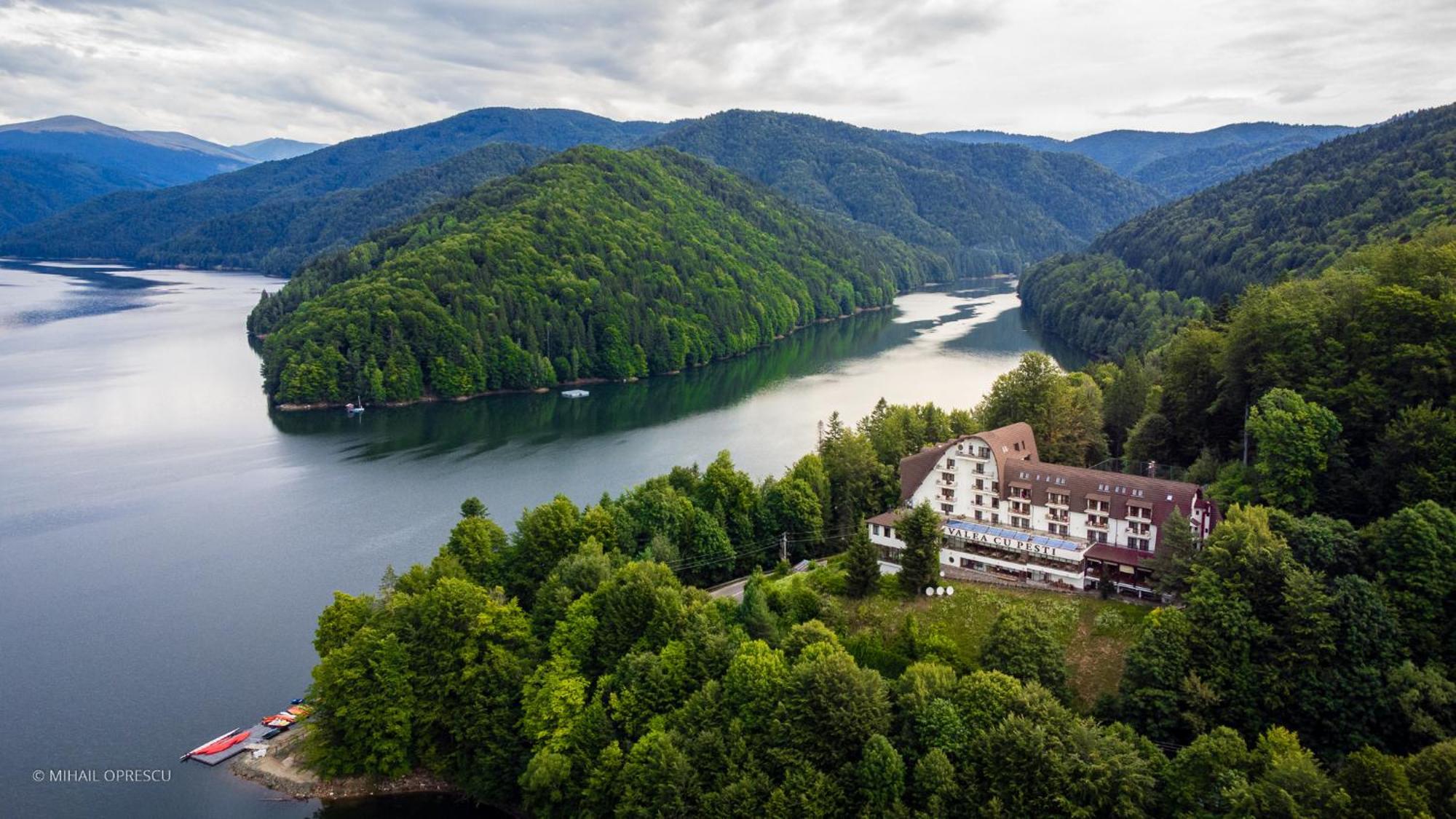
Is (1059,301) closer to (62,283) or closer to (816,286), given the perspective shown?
(816,286)

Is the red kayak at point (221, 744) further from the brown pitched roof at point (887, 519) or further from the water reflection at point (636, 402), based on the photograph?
the water reflection at point (636, 402)

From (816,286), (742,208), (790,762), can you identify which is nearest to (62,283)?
(742,208)

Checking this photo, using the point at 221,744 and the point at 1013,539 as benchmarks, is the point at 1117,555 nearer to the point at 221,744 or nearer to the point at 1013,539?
the point at 1013,539

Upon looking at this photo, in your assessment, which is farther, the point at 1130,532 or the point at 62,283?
the point at 62,283

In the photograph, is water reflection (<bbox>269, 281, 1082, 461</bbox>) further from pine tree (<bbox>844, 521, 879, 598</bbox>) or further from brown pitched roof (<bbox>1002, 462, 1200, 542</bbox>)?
pine tree (<bbox>844, 521, 879, 598</bbox>)

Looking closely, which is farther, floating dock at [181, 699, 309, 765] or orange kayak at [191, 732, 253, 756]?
orange kayak at [191, 732, 253, 756]

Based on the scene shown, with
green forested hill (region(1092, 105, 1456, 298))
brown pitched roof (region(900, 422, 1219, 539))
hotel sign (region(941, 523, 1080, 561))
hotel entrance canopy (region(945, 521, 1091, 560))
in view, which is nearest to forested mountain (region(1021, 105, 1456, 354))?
green forested hill (region(1092, 105, 1456, 298))
